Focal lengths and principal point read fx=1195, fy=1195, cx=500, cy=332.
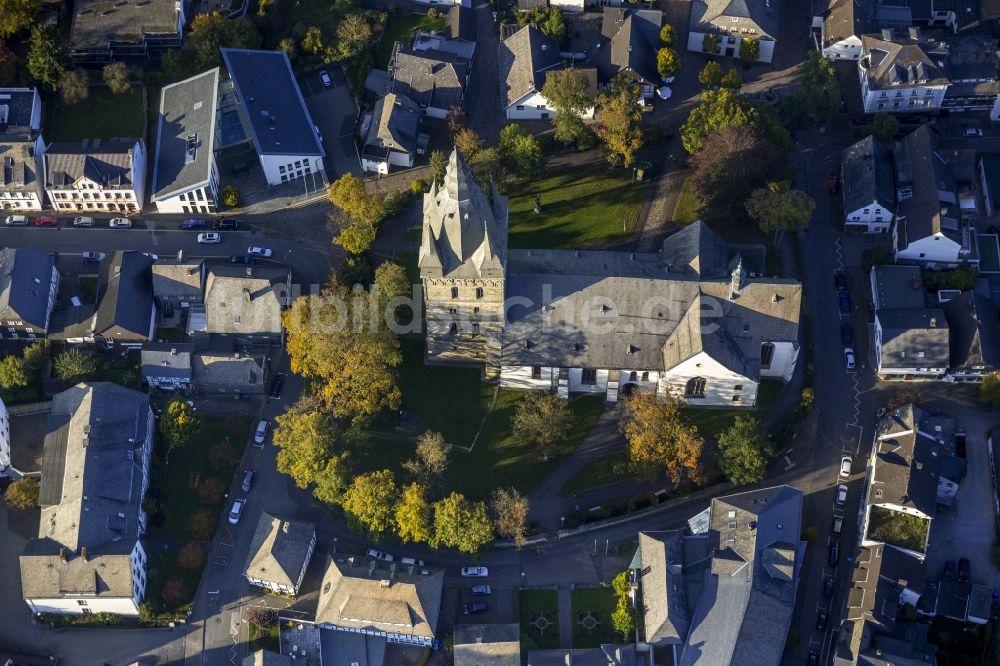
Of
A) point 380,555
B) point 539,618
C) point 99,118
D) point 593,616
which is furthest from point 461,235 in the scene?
point 99,118

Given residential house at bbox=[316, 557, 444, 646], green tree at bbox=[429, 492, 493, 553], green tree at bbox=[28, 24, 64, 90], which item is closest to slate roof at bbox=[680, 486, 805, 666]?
green tree at bbox=[429, 492, 493, 553]

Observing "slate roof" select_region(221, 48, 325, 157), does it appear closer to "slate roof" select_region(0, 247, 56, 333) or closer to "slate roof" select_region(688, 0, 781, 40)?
"slate roof" select_region(0, 247, 56, 333)

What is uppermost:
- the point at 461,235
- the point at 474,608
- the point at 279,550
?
the point at 461,235

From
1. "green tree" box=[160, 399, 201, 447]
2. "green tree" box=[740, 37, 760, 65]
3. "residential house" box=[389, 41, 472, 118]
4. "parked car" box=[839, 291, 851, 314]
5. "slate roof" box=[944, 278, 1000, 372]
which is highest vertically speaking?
"green tree" box=[740, 37, 760, 65]

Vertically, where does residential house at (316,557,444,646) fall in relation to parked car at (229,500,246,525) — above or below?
below

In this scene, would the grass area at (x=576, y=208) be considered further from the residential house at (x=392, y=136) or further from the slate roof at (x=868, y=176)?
the slate roof at (x=868, y=176)

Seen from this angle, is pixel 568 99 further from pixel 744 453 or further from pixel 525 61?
pixel 744 453

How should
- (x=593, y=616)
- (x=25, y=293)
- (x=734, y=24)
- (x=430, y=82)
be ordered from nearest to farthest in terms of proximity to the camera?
(x=593, y=616), (x=25, y=293), (x=430, y=82), (x=734, y=24)
